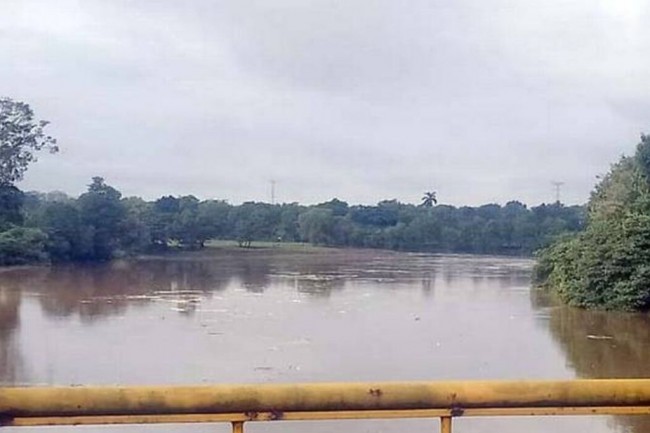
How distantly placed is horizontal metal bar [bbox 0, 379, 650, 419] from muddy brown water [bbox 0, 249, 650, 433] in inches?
151

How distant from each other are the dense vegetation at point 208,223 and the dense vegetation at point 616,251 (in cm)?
775

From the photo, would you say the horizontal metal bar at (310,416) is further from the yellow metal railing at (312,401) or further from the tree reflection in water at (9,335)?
the tree reflection in water at (9,335)

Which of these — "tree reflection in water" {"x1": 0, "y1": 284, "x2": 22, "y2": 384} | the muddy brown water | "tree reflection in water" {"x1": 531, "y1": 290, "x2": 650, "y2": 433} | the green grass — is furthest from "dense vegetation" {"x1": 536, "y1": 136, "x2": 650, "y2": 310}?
the green grass

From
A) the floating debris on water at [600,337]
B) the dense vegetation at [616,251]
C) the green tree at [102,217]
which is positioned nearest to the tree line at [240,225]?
the green tree at [102,217]

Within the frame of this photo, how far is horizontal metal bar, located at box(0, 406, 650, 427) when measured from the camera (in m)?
1.18

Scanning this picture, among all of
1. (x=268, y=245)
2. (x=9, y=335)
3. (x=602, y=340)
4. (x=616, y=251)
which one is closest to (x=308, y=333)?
(x=602, y=340)

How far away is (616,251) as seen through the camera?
18047mm

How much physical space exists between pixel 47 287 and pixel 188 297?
17.1ft

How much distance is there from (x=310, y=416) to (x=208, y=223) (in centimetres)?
4093

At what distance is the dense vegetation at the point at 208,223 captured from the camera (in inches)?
1276

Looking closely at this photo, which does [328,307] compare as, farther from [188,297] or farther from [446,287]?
[446,287]

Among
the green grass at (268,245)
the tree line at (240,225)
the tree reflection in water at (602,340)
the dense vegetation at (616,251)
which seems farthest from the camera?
the green grass at (268,245)

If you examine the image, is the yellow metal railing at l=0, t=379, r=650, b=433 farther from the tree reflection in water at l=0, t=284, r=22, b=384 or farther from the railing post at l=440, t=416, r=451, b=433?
the tree reflection in water at l=0, t=284, r=22, b=384

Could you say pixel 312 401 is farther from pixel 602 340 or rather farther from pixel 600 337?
pixel 600 337
